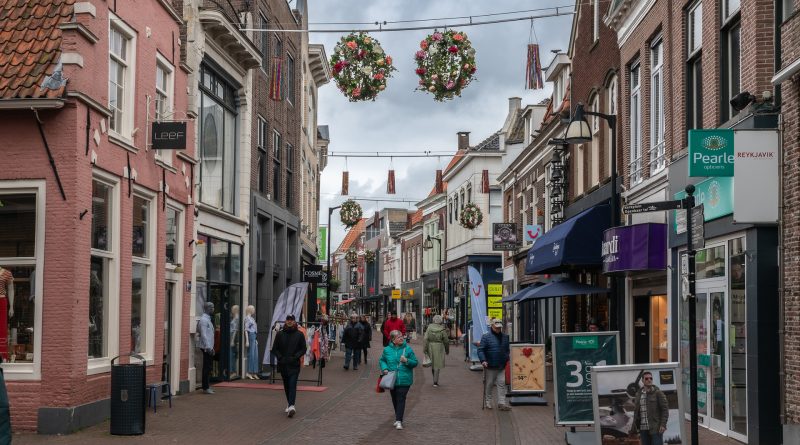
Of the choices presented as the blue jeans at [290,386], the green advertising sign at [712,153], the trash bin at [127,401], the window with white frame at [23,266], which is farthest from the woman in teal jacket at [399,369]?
the green advertising sign at [712,153]

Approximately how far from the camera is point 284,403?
757 inches

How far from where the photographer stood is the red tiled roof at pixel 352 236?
11771 cm

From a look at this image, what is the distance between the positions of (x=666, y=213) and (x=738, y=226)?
14.3 ft

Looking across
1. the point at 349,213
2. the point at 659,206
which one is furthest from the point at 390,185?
the point at 659,206

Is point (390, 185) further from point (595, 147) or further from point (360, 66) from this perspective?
point (360, 66)

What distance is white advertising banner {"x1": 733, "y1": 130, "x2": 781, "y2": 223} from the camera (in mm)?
12852

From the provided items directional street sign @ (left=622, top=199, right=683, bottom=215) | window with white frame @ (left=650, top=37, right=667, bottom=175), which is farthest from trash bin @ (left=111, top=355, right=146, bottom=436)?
window with white frame @ (left=650, top=37, right=667, bottom=175)

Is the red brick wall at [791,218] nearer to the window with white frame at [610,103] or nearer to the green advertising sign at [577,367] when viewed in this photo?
the green advertising sign at [577,367]

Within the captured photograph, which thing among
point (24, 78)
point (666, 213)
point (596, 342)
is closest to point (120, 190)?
point (24, 78)

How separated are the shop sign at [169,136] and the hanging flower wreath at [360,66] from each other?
302cm

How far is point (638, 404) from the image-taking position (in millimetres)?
11109

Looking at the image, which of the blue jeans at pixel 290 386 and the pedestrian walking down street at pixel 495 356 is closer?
the blue jeans at pixel 290 386

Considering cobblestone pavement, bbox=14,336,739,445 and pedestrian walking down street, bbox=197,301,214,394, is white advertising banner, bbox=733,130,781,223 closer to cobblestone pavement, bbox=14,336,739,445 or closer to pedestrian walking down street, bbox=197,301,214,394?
cobblestone pavement, bbox=14,336,739,445

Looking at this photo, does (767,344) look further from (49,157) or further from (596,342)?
(49,157)
